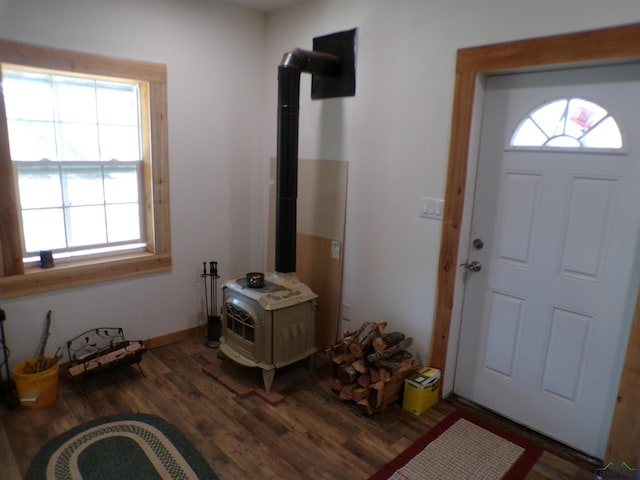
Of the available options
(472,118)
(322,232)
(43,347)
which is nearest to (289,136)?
(322,232)

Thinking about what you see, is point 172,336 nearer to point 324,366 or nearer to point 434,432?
point 324,366

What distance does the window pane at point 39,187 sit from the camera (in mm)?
2648

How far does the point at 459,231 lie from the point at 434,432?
1167 millimetres

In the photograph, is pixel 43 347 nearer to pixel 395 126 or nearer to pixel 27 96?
pixel 27 96

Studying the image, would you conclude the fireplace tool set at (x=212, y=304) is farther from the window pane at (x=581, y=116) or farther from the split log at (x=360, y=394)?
the window pane at (x=581, y=116)

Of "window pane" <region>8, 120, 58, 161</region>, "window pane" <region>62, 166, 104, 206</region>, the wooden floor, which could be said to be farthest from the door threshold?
"window pane" <region>8, 120, 58, 161</region>

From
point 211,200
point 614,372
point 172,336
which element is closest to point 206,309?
point 172,336

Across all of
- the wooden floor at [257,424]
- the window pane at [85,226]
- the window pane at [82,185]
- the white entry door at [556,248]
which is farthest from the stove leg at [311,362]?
the window pane at [82,185]

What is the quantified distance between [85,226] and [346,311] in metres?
1.98

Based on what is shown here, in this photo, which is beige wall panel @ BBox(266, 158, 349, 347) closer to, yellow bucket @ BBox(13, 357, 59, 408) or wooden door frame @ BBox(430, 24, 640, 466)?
wooden door frame @ BBox(430, 24, 640, 466)

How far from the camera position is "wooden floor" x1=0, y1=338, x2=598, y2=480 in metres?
2.12

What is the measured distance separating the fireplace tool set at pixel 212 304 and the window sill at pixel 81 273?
340 mm

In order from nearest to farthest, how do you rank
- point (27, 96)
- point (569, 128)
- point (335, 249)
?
point (569, 128) → point (27, 96) → point (335, 249)

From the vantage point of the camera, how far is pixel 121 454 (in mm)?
2141
